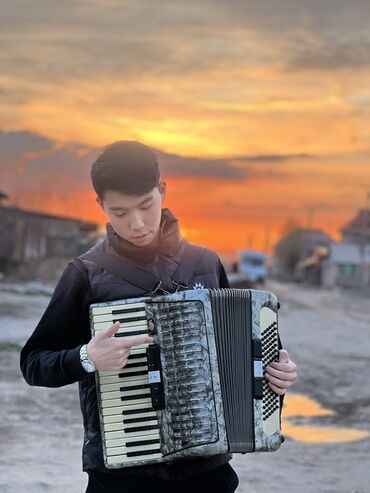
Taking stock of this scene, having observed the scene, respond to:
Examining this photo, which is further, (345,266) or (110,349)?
(345,266)

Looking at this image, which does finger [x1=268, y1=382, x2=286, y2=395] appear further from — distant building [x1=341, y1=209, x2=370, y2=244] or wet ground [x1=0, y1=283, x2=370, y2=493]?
distant building [x1=341, y1=209, x2=370, y2=244]

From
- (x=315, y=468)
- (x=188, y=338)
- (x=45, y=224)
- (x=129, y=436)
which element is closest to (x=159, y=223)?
(x=188, y=338)

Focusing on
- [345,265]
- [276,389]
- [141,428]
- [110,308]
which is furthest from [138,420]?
[345,265]

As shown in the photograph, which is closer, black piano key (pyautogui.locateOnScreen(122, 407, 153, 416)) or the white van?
black piano key (pyautogui.locateOnScreen(122, 407, 153, 416))

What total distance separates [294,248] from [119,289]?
9562 cm

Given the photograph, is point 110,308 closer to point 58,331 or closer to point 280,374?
point 58,331

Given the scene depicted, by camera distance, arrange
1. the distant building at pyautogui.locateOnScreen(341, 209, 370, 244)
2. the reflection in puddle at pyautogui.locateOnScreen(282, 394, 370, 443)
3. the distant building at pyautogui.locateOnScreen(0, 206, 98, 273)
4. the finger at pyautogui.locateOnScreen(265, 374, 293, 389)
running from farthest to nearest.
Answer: the distant building at pyautogui.locateOnScreen(341, 209, 370, 244)
the distant building at pyautogui.locateOnScreen(0, 206, 98, 273)
the reflection in puddle at pyautogui.locateOnScreen(282, 394, 370, 443)
the finger at pyautogui.locateOnScreen(265, 374, 293, 389)

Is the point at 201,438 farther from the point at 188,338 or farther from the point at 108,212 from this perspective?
the point at 108,212

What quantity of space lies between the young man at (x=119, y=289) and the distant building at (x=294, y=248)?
297 ft

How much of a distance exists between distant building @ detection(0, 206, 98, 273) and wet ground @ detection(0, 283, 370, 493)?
69.1 feet

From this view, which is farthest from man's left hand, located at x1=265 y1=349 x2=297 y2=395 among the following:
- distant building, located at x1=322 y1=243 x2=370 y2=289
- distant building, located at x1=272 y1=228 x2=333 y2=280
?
distant building, located at x1=272 y1=228 x2=333 y2=280

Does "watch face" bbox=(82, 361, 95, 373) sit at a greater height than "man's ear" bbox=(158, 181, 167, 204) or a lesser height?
lesser

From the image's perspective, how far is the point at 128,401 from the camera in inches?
103

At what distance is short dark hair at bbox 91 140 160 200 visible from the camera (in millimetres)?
2713
